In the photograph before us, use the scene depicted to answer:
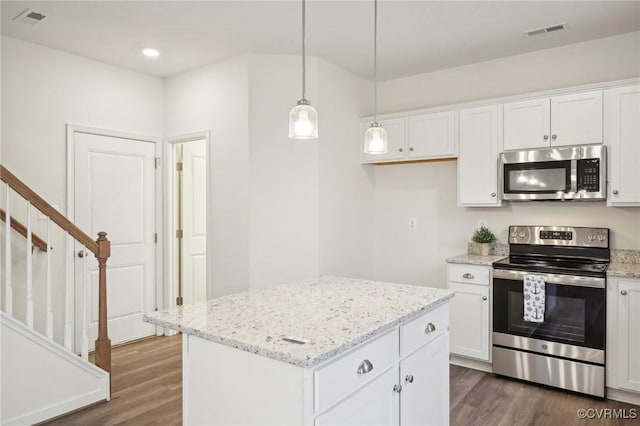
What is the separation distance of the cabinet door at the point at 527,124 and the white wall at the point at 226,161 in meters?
2.16

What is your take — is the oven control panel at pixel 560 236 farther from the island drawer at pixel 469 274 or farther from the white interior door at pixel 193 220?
the white interior door at pixel 193 220

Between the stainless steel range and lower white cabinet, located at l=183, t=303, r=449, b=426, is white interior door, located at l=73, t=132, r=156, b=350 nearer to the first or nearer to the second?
lower white cabinet, located at l=183, t=303, r=449, b=426

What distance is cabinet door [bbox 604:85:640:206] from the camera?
3.01 m

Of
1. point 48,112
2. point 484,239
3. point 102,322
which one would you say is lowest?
point 102,322

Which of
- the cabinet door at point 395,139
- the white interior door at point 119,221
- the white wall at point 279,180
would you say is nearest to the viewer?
the white wall at point 279,180

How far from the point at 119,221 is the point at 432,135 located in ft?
9.98

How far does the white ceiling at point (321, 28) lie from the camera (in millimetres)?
2869

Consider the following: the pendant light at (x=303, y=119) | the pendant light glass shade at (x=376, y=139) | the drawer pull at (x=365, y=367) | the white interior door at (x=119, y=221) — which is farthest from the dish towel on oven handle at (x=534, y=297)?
the white interior door at (x=119, y=221)

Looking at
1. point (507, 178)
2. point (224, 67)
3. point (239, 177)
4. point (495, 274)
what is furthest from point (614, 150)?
point (224, 67)

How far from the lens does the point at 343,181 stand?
13.6 ft

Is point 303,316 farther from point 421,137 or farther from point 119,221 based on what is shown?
point 119,221

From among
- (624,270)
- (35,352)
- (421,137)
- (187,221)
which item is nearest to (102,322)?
(35,352)

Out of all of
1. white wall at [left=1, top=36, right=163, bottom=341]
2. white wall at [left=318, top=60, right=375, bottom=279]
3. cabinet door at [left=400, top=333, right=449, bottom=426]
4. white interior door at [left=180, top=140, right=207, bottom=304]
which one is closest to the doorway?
white interior door at [left=180, top=140, right=207, bottom=304]

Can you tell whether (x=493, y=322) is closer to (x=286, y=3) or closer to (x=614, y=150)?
(x=614, y=150)
